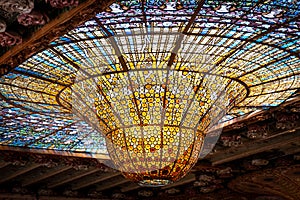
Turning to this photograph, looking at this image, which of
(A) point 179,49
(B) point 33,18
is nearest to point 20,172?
(A) point 179,49

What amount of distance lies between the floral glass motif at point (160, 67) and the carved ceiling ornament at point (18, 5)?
43.0 inches

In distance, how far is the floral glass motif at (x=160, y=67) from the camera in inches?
238

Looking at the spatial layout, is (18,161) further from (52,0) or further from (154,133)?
(52,0)

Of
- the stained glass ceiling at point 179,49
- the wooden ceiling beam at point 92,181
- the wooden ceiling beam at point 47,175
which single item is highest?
the stained glass ceiling at point 179,49

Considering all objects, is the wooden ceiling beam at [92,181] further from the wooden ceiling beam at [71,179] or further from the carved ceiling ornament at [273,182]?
the carved ceiling ornament at [273,182]

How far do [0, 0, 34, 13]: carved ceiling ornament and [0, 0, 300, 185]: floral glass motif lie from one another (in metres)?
1.09

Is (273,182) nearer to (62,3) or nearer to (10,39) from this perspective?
(10,39)

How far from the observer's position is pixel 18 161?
1342cm

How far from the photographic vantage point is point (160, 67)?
687 cm

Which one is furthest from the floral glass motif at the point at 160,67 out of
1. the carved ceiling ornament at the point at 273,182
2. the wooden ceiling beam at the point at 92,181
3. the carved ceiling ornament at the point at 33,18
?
the wooden ceiling beam at the point at 92,181

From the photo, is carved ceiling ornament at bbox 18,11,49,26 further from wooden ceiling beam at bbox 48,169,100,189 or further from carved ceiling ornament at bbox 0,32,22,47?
→ wooden ceiling beam at bbox 48,169,100,189

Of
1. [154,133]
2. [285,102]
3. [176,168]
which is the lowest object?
[176,168]

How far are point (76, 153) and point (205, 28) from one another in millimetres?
8314

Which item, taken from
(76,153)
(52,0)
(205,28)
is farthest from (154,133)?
(76,153)
